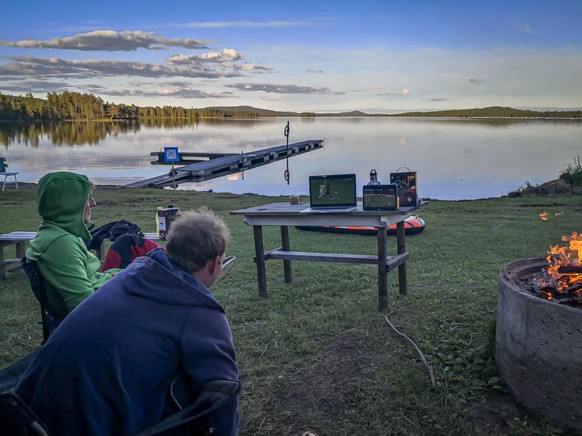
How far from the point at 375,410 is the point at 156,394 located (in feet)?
6.74

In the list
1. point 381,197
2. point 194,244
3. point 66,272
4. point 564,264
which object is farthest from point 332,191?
point 194,244

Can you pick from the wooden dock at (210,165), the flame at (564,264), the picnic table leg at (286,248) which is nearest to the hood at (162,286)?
the flame at (564,264)

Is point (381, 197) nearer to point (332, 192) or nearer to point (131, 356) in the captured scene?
point (332, 192)

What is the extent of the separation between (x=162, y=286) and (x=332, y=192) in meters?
4.01

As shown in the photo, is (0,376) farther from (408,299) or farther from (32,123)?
(32,123)

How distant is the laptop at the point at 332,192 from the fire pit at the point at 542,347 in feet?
7.72

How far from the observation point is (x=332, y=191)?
5.98 meters

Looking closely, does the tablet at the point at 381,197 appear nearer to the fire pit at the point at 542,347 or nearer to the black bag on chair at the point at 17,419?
the fire pit at the point at 542,347

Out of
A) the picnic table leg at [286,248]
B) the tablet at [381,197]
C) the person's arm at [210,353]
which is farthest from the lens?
the picnic table leg at [286,248]

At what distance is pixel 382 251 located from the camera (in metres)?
5.72

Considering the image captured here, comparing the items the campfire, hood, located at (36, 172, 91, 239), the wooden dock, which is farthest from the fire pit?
the wooden dock

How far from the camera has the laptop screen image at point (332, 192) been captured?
19.4 ft

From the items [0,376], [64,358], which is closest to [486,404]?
[64,358]

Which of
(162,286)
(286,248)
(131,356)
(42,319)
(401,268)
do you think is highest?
(162,286)
